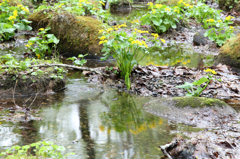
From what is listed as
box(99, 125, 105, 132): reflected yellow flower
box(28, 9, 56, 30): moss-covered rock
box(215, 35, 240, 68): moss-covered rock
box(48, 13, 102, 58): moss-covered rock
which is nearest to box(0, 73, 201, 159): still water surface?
box(99, 125, 105, 132): reflected yellow flower

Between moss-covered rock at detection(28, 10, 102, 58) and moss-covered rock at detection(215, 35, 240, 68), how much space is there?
382 cm

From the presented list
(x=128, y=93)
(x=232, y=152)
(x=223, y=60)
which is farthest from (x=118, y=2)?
(x=232, y=152)

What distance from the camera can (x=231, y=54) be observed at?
7.53 meters

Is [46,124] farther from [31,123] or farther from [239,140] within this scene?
[239,140]

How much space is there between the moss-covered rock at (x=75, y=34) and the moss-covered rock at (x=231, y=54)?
3822mm

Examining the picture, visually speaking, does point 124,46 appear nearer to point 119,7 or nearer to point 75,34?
point 75,34

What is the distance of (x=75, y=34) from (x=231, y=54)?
16.3ft

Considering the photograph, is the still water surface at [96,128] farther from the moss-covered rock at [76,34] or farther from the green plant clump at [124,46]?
the moss-covered rock at [76,34]

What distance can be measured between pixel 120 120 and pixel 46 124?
4.04 ft

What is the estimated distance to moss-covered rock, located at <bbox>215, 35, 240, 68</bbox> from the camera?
7.36 meters

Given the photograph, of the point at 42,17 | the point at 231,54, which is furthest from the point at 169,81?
the point at 42,17

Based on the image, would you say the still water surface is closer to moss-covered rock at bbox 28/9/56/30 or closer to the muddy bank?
the muddy bank

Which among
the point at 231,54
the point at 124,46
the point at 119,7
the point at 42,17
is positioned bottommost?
the point at 231,54

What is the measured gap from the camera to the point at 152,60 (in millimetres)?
8758
